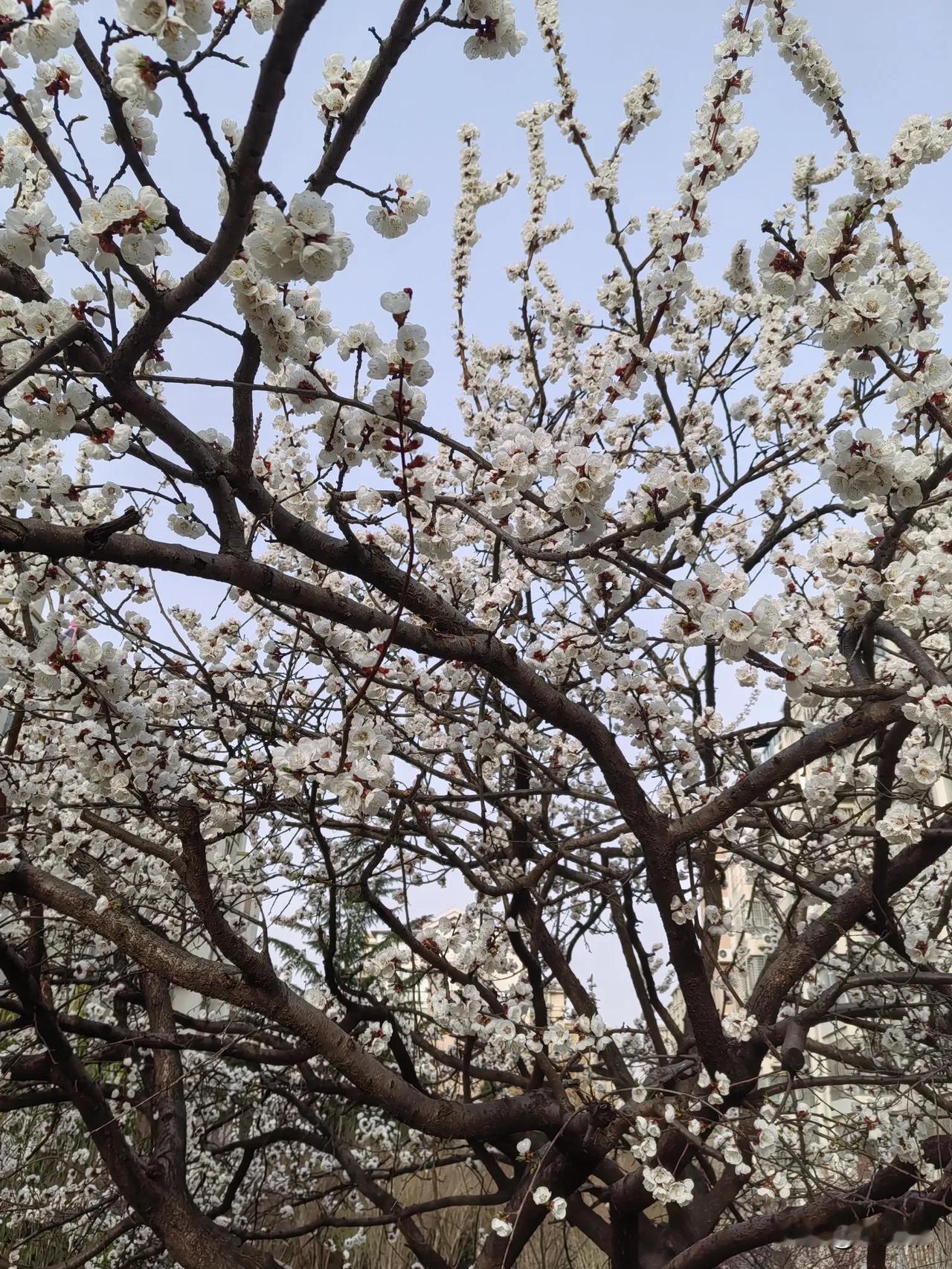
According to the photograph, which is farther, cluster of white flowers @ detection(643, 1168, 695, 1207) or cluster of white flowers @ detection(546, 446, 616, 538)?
cluster of white flowers @ detection(643, 1168, 695, 1207)

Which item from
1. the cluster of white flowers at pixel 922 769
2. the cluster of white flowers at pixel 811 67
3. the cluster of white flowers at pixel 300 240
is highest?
the cluster of white flowers at pixel 811 67

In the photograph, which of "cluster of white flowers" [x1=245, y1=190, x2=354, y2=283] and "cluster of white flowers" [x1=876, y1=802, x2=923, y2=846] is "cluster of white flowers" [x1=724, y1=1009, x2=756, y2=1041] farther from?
"cluster of white flowers" [x1=245, y1=190, x2=354, y2=283]

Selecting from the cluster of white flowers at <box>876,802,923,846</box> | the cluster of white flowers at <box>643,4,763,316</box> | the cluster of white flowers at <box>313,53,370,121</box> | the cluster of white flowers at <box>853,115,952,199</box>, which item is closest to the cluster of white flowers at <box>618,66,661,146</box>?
the cluster of white flowers at <box>643,4,763,316</box>

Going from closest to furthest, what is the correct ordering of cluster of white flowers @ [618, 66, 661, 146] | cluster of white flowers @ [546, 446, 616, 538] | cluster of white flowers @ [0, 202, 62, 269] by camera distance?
cluster of white flowers @ [0, 202, 62, 269], cluster of white flowers @ [546, 446, 616, 538], cluster of white flowers @ [618, 66, 661, 146]

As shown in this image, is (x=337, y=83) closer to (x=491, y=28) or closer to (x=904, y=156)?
(x=491, y=28)

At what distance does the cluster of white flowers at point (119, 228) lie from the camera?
1.69 m

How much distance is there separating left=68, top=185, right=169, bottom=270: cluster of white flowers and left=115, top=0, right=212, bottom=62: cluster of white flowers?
0.28 m

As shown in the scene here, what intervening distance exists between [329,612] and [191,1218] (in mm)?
2719

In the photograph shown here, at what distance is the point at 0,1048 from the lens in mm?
5109

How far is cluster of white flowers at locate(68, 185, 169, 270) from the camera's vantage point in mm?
1694

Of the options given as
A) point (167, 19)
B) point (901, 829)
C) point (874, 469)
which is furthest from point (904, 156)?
point (901, 829)

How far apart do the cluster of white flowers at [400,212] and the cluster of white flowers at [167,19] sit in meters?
0.54

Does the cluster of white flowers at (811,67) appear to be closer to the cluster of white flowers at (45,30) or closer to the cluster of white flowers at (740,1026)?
the cluster of white flowers at (45,30)

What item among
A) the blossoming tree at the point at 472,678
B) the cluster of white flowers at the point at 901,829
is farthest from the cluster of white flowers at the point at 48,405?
the cluster of white flowers at the point at 901,829
